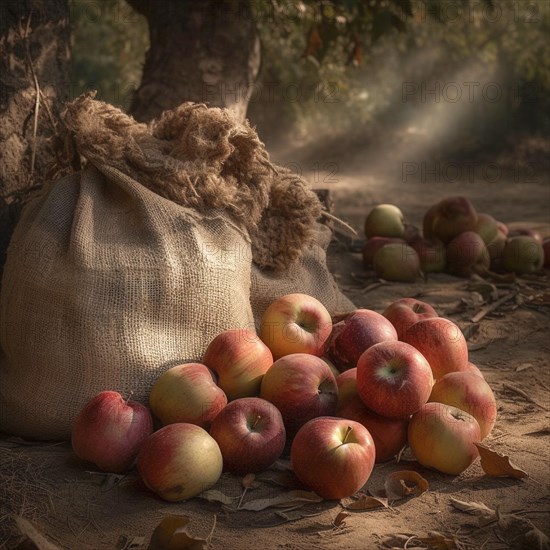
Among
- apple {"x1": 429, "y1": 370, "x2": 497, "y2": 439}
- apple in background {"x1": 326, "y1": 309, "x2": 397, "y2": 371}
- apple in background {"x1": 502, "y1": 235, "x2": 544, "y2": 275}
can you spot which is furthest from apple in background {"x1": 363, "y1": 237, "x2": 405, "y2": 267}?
apple {"x1": 429, "y1": 370, "x2": 497, "y2": 439}

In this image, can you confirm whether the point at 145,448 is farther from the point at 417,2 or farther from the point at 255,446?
the point at 417,2

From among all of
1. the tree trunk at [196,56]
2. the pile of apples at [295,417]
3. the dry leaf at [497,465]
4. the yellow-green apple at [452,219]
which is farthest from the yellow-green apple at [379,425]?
the tree trunk at [196,56]

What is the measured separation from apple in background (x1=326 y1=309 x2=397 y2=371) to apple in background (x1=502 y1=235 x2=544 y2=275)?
8.09ft

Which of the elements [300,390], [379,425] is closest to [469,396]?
[379,425]

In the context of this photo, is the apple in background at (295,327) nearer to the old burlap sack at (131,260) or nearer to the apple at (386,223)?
the old burlap sack at (131,260)

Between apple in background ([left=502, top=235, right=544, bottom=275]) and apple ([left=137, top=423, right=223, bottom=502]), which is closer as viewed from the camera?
apple ([left=137, top=423, right=223, bottom=502])

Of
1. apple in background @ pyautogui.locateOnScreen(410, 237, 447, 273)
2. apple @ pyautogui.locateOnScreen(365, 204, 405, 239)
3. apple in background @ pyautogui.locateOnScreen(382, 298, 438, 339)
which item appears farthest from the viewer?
apple @ pyautogui.locateOnScreen(365, 204, 405, 239)

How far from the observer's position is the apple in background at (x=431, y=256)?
5203mm

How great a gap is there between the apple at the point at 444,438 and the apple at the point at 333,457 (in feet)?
0.76

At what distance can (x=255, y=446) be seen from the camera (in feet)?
8.14

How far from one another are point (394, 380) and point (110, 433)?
3.19 ft

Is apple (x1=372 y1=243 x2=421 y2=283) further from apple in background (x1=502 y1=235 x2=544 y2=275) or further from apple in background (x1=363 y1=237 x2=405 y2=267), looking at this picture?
apple in background (x1=502 y1=235 x2=544 y2=275)

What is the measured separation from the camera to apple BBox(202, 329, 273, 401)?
2758mm

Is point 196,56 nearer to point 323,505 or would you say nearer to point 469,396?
point 469,396
